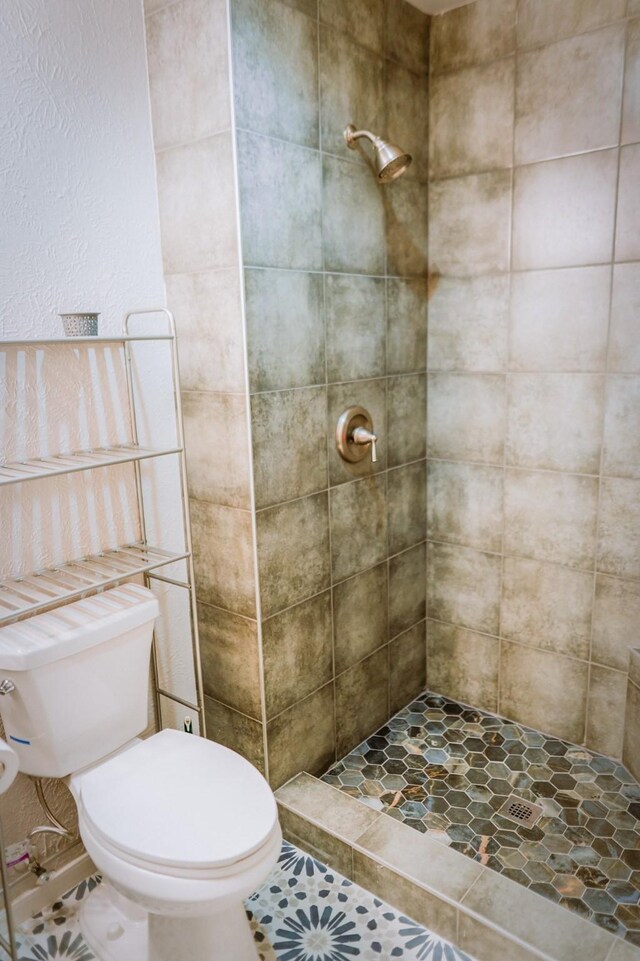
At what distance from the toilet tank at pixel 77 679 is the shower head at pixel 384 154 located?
1308 mm

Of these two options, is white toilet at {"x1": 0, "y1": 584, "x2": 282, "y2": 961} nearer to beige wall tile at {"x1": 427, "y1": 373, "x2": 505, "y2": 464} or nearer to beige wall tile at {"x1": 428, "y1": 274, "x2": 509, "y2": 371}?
beige wall tile at {"x1": 427, "y1": 373, "x2": 505, "y2": 464}

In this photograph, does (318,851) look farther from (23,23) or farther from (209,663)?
(23,23)

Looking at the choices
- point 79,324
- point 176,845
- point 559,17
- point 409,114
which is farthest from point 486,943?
point 559,17

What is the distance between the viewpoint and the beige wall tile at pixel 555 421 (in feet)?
6.69

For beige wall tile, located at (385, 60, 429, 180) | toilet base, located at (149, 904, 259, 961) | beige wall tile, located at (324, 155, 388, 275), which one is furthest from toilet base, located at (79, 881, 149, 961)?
beige wall tile, located at (385, 60, 429, 180)

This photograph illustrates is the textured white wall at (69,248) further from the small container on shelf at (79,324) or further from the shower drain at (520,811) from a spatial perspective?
the shower drain at (520,811)

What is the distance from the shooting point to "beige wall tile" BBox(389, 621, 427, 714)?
2.40 m

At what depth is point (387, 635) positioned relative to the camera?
2344 millimetres

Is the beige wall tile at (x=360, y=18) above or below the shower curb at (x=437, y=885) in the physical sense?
above

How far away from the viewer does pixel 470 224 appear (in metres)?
2.20

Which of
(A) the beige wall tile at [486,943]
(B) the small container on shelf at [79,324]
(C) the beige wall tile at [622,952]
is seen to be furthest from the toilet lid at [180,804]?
(B) the small container on shelf at [79,324]

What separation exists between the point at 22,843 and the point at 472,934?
112 cm

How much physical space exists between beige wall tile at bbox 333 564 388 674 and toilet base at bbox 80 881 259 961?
786mm

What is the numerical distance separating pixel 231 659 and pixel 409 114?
69.5 inches
